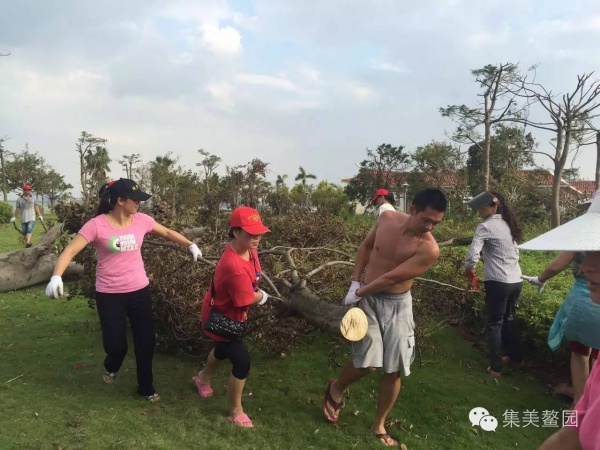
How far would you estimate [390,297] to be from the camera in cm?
305

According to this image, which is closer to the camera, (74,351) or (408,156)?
(74,351)

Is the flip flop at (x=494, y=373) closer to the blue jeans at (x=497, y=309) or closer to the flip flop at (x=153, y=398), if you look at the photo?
the blue jeans at (x=497, y=309)

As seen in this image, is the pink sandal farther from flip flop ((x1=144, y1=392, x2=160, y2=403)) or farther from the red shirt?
the red shirt

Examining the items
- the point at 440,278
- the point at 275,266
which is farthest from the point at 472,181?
the point at 275,266

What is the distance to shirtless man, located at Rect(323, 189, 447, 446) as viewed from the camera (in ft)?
9.47

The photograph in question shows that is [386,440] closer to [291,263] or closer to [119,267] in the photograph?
[291,263]

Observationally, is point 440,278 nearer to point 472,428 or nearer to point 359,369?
point 472,428

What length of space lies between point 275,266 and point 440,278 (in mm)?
2024

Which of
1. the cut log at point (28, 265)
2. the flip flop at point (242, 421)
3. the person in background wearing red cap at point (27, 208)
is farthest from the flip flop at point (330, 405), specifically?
the person in background wearing red cap at point (27, 208)

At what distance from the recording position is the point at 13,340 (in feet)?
15.6

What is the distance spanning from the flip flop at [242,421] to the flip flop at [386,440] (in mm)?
820

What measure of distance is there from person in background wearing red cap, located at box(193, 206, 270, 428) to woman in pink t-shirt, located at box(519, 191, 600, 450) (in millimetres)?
1856

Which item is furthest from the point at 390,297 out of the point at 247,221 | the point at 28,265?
the point at 28,265

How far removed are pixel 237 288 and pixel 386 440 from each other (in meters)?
1.34
